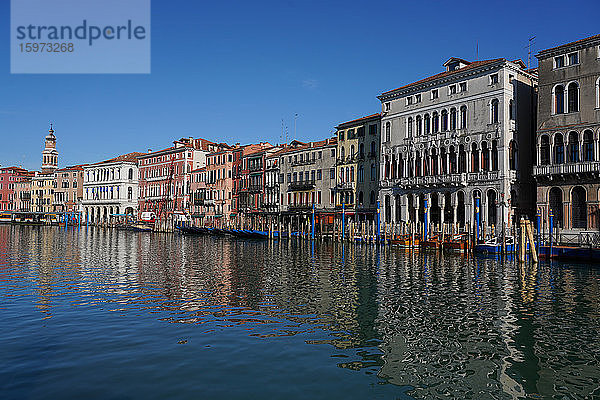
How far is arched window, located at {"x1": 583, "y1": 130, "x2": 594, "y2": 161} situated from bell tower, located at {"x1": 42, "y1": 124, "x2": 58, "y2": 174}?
351ft

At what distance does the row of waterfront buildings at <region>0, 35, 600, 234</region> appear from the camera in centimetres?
3194

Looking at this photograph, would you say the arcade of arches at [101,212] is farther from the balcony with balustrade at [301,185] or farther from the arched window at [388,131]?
the arched window at [388,131]

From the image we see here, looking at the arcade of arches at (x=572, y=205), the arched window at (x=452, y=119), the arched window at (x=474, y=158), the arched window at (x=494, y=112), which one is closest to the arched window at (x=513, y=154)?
the arched window at (x=494, y=112)

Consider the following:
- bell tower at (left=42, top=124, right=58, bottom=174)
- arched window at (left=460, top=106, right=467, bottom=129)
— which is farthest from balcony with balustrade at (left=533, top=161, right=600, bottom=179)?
bell tower at (left=42, top=124, right=58, bottom=174)

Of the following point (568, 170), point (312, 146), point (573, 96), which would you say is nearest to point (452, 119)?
point (573, 96)

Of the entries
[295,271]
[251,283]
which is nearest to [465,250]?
[295,271]

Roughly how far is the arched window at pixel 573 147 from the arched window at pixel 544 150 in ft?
4.78

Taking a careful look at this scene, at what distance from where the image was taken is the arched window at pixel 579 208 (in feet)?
102

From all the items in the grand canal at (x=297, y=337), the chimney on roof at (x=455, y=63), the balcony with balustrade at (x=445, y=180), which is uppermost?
the chimney on roof at (x=455, y=63)

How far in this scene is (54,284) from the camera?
17.0 m

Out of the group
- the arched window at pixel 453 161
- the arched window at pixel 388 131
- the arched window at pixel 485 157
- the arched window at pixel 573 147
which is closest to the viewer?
the arched window at pixel 573 147

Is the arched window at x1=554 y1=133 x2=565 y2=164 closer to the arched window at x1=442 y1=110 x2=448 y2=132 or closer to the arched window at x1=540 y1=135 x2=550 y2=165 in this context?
the arched window at x1=540 y1=135 x2=550 y2=165

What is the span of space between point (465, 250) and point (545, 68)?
13.5 meters

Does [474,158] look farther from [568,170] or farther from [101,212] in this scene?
[101,212]
